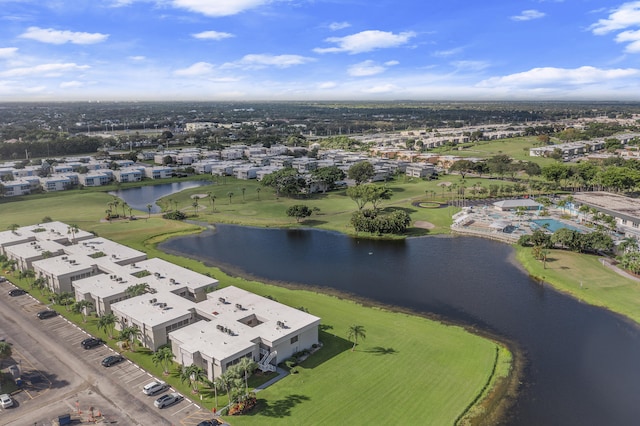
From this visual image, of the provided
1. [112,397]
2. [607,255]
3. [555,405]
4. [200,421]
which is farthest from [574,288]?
[112,397]

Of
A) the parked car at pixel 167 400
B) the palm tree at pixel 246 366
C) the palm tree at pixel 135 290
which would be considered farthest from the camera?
the palm tree at pixel 135 290

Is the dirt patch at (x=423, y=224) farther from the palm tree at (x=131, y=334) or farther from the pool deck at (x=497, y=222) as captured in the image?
the palm tree at (x=131, y=334)

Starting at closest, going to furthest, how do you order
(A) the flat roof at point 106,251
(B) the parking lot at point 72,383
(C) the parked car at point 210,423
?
(C) the parked car at point 210,423 < (B) the parking lot at point 72,383 < (A) the flat roof at point 106,251

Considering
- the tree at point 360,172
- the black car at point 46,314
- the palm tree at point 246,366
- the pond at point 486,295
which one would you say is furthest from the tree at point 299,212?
the palm tree at point 246,366

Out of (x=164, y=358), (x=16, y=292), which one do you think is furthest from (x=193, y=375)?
(x=16, y=292)

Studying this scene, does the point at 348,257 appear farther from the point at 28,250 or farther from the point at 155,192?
the point at 155,192
